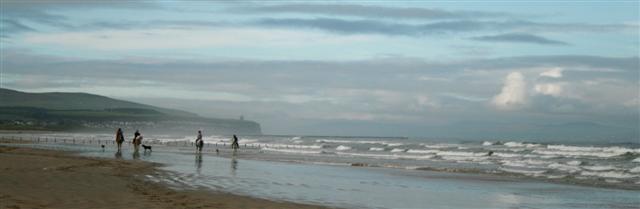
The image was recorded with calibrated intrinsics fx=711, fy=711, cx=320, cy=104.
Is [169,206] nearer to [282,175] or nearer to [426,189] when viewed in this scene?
[426,189]

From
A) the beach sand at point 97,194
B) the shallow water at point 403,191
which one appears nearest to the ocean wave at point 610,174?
the shallow water at point 403,191

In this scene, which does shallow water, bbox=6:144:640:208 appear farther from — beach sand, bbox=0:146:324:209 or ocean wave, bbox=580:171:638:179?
ocean wave, bbox=580:171:638:179

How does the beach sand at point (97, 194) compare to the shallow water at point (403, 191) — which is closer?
the beach sand at point (97, 194)

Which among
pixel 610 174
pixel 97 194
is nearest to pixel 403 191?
A: pixel 97 194

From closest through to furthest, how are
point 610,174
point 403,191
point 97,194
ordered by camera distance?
point 97,194
point 403,191
point 610,174

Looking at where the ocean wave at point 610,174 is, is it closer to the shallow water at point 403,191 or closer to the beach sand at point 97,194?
the shallow water at point 403,191

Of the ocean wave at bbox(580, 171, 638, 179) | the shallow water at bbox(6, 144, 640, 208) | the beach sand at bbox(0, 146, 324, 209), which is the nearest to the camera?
the beach sand at bbox(0, 146, 324, 209)

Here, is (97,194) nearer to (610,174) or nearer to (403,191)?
(403,191)

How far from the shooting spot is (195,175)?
74.7 ft

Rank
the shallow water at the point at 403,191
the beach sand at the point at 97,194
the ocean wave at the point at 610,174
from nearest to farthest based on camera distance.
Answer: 1. the beach sand at the point at 97,194
2. the shallow water at the point at 403,191
3. the ocean wave at the point at 610,174

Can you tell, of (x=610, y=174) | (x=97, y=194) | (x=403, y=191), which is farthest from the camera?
(x=610, y=174)

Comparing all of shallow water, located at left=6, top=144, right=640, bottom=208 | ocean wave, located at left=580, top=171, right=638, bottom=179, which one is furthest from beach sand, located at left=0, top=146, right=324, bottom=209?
ocean wave, located at left=580, top=171, right=638, bottom=179

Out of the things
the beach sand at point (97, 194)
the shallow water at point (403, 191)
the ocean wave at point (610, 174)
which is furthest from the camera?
the ocean wave at point (610, 174)

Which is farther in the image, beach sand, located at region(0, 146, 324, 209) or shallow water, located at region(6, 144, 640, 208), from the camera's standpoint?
shallow water, located at region(6, 144, 640, 208)
